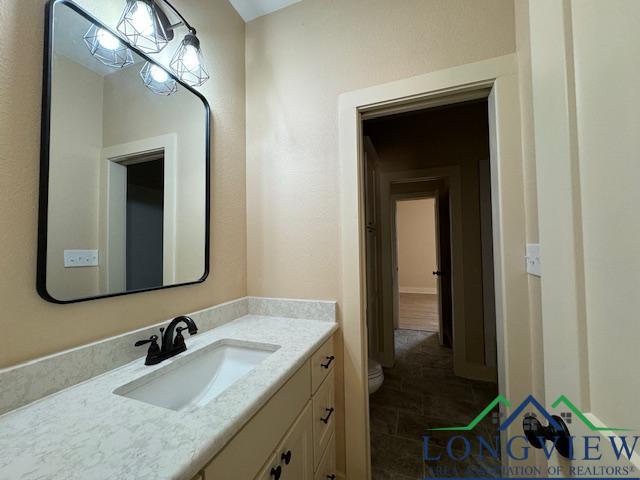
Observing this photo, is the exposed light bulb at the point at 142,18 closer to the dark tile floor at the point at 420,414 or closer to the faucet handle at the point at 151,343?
the faucet handle at the point at 151,343

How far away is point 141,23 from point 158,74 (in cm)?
17

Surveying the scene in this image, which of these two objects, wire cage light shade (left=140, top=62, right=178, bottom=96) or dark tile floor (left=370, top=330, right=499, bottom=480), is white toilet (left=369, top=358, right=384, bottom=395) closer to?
dark tile floor (left=370, top=330, right=499, bottom=480)

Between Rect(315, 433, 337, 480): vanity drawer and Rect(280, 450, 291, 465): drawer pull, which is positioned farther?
Rect(315, 433, 337, 480): vanity drawer

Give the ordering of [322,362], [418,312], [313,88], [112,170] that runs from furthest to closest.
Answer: [418,312]
[313,88]
[322,362]
[112,170]

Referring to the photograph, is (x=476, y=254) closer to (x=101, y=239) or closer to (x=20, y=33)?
(x=101, y=239)

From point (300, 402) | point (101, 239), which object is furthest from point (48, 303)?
point (300, 402)

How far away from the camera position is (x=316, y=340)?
40.1 inches

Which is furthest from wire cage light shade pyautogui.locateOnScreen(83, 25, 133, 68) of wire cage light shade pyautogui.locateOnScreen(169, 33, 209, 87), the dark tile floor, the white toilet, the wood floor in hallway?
the wood floor in hallway

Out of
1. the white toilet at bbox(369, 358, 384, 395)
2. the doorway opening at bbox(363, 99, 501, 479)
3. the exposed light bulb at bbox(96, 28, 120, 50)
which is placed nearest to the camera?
the exposed light bulb at bbox(96, 28, 120, 50)

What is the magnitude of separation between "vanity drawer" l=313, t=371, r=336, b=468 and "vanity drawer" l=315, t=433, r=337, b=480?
0.03 m

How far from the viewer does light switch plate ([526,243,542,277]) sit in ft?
2.95

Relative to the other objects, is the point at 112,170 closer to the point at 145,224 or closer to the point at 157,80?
the point at 145,224

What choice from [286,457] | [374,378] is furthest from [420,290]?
[286,457]

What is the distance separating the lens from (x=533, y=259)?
93cm
